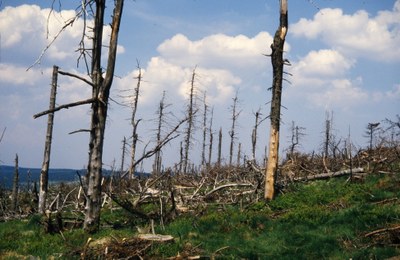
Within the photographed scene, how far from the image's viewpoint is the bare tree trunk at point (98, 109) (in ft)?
33.2

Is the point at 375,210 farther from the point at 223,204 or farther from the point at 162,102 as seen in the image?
the point at 162,102

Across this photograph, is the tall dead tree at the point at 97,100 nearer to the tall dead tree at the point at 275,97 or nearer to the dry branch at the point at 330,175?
the tall dead tree at the point at 275,97

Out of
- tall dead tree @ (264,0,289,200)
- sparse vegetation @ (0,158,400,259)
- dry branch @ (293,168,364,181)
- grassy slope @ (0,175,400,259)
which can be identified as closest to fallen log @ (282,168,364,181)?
dry branch @ (293,168,364,181)

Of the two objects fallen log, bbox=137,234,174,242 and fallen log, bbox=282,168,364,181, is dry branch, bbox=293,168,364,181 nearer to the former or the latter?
fallen log, bbox=282,168,364,181

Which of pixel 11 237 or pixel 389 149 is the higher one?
pixel 389 149

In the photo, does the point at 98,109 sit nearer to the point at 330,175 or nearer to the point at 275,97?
the point at 275,97

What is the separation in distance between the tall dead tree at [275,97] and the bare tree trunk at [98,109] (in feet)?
20.6

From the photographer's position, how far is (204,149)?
49500mm

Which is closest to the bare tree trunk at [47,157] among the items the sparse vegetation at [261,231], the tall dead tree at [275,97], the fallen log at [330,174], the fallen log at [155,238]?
the sparse vegetation at [261,231]

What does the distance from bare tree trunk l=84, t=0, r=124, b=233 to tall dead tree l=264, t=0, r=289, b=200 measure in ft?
20.6

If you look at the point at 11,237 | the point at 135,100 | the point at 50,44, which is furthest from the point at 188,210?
the point at 135,100

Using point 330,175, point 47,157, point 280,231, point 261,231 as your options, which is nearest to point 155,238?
point 261,231

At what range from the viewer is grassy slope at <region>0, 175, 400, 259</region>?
7949 mm

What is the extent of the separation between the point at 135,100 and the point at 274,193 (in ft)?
72.8
